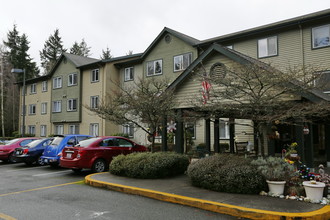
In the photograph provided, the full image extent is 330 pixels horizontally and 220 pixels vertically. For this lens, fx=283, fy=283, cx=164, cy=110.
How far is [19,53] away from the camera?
5331 cm

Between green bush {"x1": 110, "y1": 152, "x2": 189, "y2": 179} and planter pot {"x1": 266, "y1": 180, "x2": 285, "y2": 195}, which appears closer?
planter pot {"x1": 266, "y1": 180, "x2": 285, "y2": 195}

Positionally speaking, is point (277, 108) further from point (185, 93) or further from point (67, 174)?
point (67, 174)

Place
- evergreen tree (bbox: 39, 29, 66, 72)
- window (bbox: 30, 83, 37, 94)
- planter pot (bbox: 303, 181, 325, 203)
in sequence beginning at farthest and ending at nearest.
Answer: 1. evergreen tree (bbox: 39, 29, 66, 72)
2. window (bbox: 30, 83, 37, 94)
3. planter pot (bbox: 303, 181, 325, 203)

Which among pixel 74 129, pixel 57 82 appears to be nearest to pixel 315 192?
pixel 74 129

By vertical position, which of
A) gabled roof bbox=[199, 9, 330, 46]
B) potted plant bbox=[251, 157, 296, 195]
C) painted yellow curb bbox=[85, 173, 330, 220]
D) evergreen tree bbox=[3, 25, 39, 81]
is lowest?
painted yellow curb bbox=[85, 173, 330, 220]

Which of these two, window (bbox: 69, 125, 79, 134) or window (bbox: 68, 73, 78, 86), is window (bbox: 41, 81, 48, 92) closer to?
window (bbox: 68, 73, 78, 86)

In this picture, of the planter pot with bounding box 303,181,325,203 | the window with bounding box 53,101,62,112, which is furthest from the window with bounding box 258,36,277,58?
the window with bounding box 53,101,62,112

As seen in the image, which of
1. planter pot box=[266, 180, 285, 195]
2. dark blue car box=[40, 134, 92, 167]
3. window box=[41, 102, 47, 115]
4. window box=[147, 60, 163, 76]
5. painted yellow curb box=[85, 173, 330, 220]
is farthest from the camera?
window box=[41, 102, 47, 115]

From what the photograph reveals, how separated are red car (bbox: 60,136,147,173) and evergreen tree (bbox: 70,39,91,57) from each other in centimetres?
5389

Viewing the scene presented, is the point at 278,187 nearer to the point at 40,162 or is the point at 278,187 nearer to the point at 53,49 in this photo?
the point at 40,162

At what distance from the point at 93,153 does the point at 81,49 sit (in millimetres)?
56235

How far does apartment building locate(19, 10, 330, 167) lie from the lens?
40.2 ft

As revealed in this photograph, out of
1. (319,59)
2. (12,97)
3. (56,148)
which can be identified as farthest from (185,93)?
(12,97)

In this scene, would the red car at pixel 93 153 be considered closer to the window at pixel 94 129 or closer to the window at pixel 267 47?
the window at pixel 267 47
